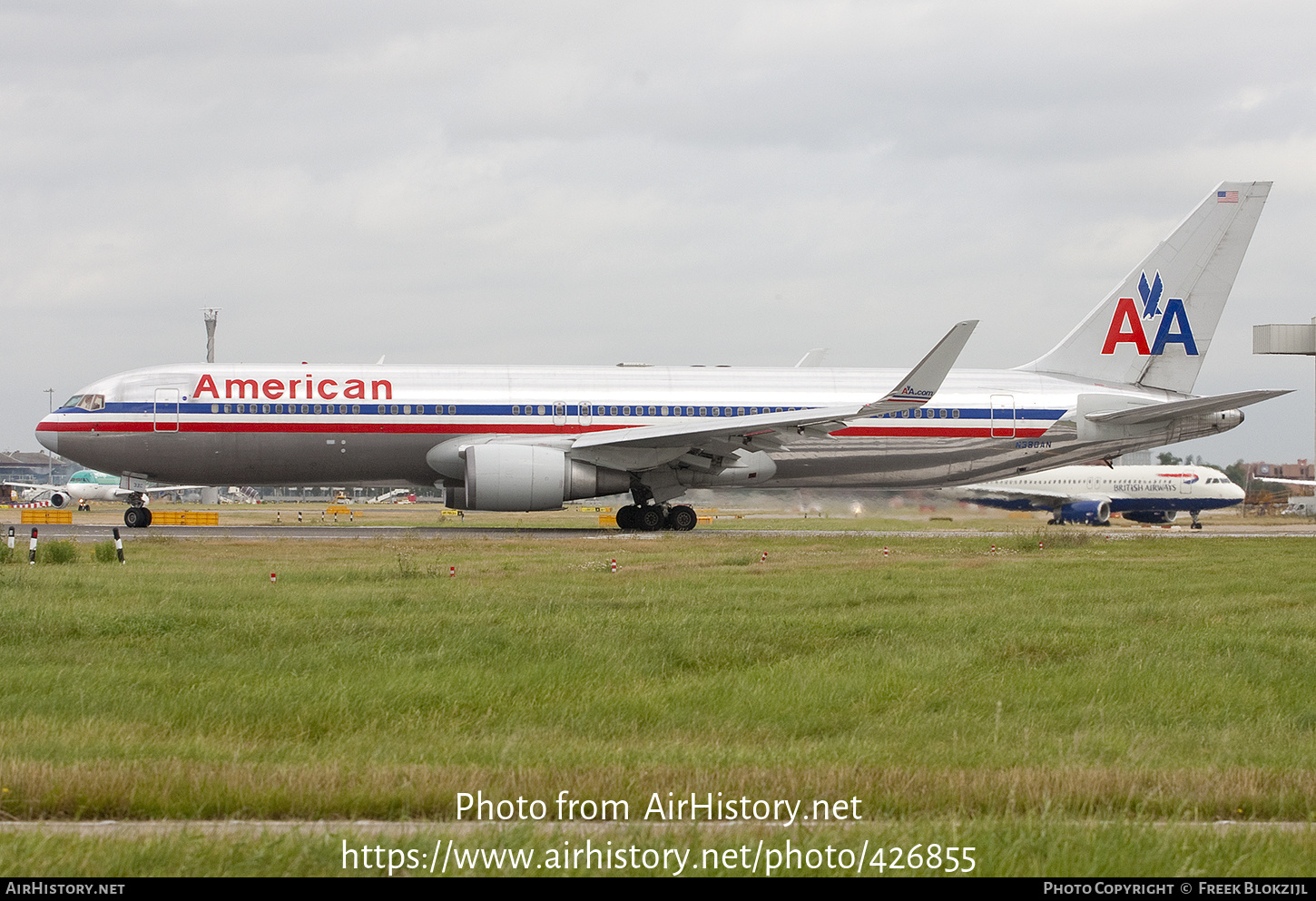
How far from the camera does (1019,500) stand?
57469 millimetres

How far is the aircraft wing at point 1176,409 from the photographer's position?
28.4 meters

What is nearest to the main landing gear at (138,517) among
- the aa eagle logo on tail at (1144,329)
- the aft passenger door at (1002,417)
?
the aft passenger door at (1002,417)

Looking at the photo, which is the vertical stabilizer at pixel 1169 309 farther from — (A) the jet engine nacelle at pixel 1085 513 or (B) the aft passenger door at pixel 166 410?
(A) the jet engine nacelle at pixel 1085 513

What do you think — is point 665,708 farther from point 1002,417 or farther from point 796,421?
point 1002,417

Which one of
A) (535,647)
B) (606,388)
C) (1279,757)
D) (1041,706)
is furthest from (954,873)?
(606,388)

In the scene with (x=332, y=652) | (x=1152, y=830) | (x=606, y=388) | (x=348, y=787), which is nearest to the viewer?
(x=1152, y=830)

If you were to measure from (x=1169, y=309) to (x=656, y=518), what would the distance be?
15.1 metres

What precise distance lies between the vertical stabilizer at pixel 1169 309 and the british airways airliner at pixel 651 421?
0.06 meters

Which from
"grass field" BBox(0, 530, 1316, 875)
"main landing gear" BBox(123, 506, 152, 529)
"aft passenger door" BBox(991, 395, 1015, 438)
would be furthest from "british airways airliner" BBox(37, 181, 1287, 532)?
"grass field" BBox(0, 530, 1316, 875)

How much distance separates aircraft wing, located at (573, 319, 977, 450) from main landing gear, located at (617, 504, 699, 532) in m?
2.39

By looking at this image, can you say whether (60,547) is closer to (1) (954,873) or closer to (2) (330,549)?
(2) (330,549)

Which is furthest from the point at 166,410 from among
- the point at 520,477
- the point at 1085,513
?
the point at 1085,513

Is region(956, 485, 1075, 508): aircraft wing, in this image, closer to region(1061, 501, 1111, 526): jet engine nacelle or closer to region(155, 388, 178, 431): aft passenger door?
region(1061, 501, 1111, 526): jet engine nacelle

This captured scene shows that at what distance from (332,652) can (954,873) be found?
680cm
